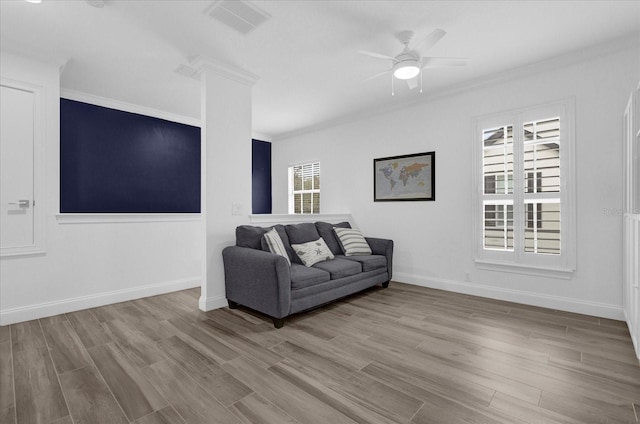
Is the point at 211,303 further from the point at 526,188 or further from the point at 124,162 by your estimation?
the point at 526,188

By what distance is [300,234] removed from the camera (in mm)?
4047

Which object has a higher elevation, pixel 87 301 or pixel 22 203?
pixel 22 203

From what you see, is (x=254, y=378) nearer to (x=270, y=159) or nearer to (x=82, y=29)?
(x=82, y=29)

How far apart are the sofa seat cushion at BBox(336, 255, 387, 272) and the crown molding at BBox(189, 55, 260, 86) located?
2.56 metres

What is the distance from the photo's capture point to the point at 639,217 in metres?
2.10

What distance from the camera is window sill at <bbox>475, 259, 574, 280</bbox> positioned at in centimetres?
336

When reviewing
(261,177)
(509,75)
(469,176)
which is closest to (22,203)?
(261,177)

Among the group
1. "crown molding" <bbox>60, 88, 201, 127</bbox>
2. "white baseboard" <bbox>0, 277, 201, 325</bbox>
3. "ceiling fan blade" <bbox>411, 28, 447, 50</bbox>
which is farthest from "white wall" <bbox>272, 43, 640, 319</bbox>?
"white baseboard" <bbox>0, 277, 201, 325</bbox>

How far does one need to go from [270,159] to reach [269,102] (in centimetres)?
230

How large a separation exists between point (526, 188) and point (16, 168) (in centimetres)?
551

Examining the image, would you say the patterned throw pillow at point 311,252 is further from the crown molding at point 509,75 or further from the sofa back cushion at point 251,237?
the crown molding at point 509,75

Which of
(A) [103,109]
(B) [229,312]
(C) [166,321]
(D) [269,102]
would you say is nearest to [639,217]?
(B) [229,312]

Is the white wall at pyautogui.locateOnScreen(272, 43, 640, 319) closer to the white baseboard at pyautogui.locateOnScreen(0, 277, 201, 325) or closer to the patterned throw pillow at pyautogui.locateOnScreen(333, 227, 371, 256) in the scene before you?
the patterned throw pillow at pyautogui.locateOnScreen(333, 227, 371, 256)

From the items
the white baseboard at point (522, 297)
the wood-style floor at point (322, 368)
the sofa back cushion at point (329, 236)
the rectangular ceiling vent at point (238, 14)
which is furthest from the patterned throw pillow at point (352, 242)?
the rectangular ceiling vent at point (238, 14)
